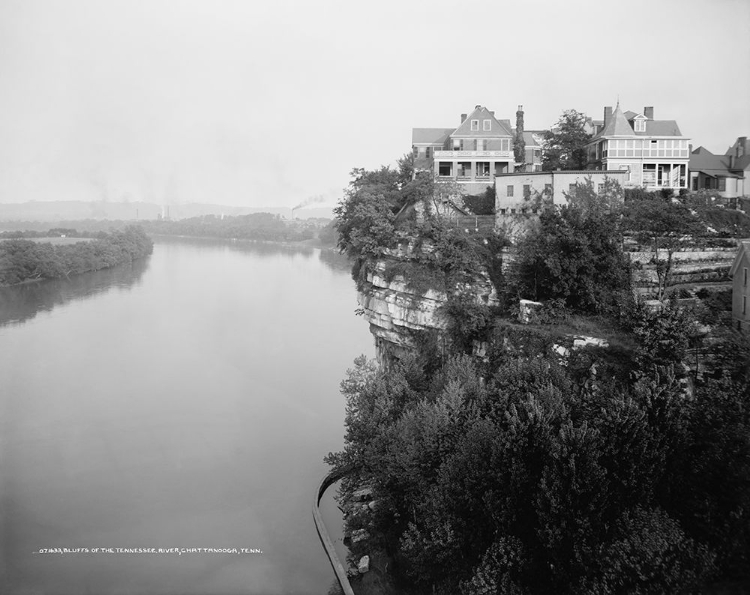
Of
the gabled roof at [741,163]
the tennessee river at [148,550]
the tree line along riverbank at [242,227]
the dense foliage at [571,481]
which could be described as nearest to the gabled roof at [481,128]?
the gabled roof at [741,163]

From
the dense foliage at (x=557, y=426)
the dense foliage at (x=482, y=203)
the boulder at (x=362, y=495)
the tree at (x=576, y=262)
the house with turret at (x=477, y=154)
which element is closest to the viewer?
the dense foliage at (x=557, y=426)

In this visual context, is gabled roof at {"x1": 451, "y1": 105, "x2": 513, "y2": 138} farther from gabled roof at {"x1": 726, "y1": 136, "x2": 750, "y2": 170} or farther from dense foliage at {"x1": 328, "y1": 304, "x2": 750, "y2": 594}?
dense foliage at {"x1": 328, "y1": 304, "x2": 750, "y2": 594}

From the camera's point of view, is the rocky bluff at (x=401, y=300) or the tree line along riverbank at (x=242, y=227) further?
the tree line along riverbank at (x=242, y=227)

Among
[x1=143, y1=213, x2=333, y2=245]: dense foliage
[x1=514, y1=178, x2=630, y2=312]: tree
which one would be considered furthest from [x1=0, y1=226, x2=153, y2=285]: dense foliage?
[x1=514, y1=178, x2=630, y2=312]: tree

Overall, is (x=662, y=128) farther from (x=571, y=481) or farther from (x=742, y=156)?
(x=571, y=481)

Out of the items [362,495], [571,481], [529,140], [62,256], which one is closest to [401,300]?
[362,495]

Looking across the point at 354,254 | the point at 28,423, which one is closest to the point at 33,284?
the point at 28,423

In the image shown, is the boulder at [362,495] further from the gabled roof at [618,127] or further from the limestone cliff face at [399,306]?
the gabled roof at [618,127]

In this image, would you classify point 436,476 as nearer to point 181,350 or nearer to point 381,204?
point 381,204
